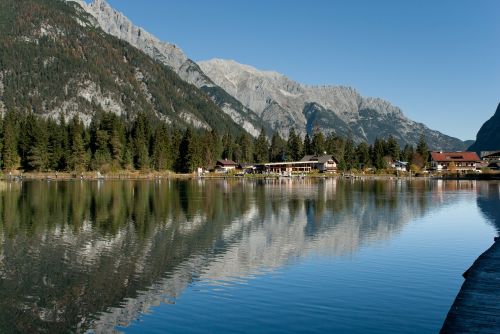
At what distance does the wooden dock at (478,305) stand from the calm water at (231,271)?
44.4 inches

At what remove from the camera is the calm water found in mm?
20625

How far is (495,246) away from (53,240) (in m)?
33.6

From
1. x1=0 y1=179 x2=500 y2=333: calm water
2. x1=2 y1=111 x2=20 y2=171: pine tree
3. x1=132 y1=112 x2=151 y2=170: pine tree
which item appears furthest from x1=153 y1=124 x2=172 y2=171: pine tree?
x1=0 y1=179 x2=500 y2=333: calm water

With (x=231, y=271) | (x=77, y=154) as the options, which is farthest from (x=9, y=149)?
(x=231, y=271)

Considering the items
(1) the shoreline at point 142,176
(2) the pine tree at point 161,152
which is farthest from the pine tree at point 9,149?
(2) the pine tree at point 161,152

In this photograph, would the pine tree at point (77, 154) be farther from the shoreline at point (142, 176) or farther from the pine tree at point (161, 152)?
the pine tree at point (161, 152)

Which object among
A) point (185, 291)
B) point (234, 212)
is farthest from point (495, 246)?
point (234, 212)

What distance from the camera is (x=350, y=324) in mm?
19875

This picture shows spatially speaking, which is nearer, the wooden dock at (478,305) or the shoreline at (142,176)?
the wooden dock at (478,305)

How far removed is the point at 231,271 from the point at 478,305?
14.3m

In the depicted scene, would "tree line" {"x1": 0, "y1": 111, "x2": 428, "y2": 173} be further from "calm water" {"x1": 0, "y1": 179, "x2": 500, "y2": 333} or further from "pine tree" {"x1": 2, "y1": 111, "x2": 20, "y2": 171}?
"calm water" {"x1": 0, "y1": 179, "x2": 500, "y2": 333}

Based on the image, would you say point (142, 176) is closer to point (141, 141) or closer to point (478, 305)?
point (141, 141)

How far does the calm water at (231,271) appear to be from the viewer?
20.6 m

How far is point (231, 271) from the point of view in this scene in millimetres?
29516
